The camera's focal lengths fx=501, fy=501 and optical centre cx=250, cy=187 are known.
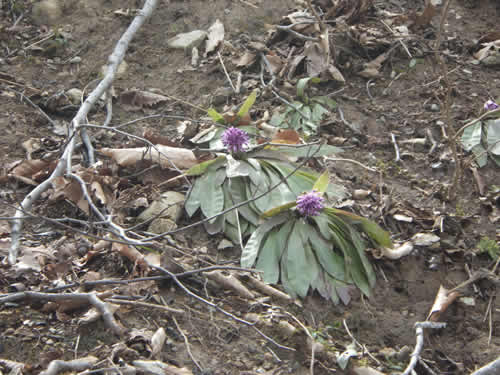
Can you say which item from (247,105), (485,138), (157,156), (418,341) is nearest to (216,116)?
(247,105)

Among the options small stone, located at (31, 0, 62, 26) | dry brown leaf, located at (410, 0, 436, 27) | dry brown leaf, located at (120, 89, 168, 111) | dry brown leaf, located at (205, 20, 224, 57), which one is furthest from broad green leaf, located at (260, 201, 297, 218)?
small stone, located at (31, 0, 62, 26)

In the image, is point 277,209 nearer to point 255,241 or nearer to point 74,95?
point 255,241

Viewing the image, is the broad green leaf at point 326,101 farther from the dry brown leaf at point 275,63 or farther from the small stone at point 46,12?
the small stone at point 46,12

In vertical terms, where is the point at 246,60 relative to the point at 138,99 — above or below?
above

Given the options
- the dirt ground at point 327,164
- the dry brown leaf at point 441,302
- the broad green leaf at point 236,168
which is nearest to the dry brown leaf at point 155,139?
the dirt ground at point 327,164

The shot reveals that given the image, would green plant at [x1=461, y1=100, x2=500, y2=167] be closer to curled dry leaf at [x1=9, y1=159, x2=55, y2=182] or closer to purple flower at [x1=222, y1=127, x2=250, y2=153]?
purple flower at [x1=222, y1=127, x2=250, y2=153]
